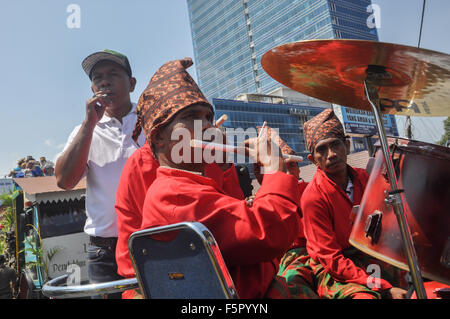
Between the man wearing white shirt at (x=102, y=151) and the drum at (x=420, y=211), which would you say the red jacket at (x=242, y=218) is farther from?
the man wearing white shirt at (x=102, y=151)

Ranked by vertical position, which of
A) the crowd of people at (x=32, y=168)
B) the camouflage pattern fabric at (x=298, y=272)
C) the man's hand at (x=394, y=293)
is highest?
the crowd of people at (x=32, y=168)

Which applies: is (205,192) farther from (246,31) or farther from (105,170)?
(246,31)

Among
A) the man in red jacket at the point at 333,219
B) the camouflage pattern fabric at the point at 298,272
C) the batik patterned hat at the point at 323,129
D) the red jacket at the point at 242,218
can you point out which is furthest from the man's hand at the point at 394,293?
the batik patterned hat at the point at 323,129

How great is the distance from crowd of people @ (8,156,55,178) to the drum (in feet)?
21.7

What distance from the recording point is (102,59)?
2623 millimetres

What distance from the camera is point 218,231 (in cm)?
133

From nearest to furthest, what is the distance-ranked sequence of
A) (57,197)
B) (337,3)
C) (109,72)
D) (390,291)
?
(390,291) → (109,72) → (57,197) → (337,3)

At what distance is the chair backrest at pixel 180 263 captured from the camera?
112cm

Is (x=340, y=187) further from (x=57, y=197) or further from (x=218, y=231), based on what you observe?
(x=57, y=197)

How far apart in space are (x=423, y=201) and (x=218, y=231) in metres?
0.96

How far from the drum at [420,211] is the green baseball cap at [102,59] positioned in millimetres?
1966

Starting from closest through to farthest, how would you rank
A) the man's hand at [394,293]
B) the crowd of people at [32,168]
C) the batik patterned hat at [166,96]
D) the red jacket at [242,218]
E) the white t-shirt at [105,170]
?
the red jacket at [242,218] < the batik patterned hat at [166,96] < the man's hand at [394,293] < the white t-shirt at [105,170] < the crowd of people at [32,168]

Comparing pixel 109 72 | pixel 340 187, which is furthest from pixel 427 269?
pixel 109 72

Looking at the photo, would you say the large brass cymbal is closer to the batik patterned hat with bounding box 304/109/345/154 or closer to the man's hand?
the batik patterned hat with bounding box 304/109/345/154
